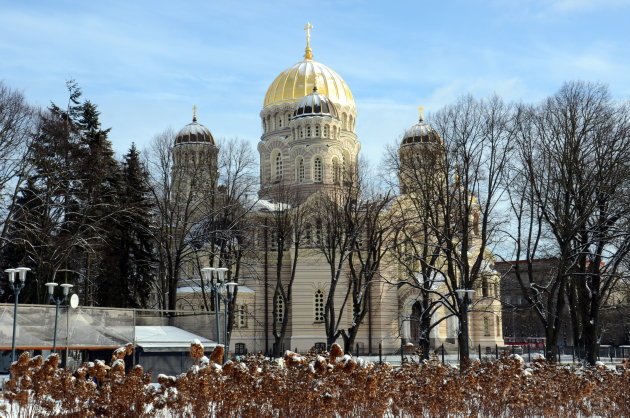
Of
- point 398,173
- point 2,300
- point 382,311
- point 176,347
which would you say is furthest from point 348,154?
point 176,347

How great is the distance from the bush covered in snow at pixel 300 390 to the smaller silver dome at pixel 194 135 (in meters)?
35.7

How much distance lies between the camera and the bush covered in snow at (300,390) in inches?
405

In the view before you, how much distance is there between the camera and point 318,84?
48.8 meters

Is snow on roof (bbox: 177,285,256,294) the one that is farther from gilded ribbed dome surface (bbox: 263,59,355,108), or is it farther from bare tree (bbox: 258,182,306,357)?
gilded ribbed dome surface (bbox: 263,59,355,108)

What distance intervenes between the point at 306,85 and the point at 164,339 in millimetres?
30646

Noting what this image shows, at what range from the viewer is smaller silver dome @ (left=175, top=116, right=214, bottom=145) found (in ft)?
155

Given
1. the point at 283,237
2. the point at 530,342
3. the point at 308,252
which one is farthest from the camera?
the point at 530,342

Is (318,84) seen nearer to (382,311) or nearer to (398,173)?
(382,311)

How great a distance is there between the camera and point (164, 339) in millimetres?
20969

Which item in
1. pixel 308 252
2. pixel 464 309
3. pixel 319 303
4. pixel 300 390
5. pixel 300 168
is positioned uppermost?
pixel 300 168

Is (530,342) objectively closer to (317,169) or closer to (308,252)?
(308,252)

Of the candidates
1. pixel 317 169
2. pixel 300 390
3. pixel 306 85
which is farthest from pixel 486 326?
pixel 300 390

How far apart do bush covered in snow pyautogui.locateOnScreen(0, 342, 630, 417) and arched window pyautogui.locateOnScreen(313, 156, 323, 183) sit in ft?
108

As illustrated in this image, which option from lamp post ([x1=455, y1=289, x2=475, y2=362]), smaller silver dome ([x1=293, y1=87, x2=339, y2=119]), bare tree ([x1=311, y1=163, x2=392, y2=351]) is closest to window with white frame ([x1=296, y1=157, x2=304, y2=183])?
smaller silver dome ([x1=293, y1=87, x2=339, y2=119])
